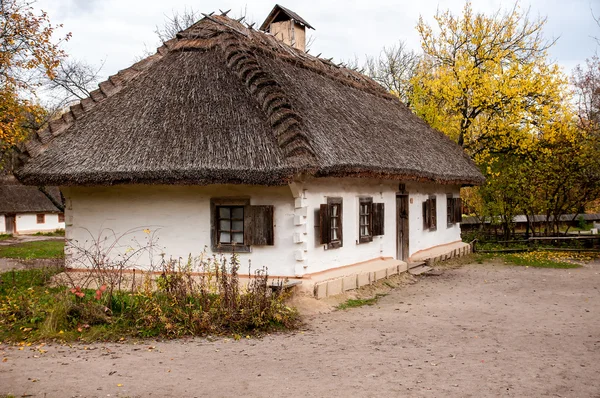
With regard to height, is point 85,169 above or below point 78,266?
above

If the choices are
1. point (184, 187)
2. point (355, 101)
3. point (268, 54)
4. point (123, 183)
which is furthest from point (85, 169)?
point (355, 101)

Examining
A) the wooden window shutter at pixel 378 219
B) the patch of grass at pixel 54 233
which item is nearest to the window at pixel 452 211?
→ the wooden window shutter at pixel 378 219

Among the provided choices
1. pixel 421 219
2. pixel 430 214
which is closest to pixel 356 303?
pixel 421 219

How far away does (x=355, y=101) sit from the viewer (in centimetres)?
1569

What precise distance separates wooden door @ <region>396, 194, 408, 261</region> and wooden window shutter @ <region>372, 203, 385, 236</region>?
5.80 ft

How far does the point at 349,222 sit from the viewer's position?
1263 centimetres

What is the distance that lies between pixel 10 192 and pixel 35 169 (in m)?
31.7

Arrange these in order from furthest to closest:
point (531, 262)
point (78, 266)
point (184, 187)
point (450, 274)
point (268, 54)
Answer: point (531, 262) < point (450, 274) < point (268, 54) < point (78, 266) < point (184, 187)

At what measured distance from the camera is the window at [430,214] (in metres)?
17.3

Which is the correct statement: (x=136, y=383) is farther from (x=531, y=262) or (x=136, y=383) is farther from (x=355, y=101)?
(x=531, y=262)

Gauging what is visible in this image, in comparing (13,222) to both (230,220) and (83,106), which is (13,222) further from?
(230,220)

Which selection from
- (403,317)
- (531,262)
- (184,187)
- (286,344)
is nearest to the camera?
(286,344)

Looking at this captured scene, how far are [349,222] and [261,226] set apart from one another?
261cm

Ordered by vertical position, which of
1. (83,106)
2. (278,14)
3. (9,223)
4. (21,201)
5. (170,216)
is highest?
(278,14)
